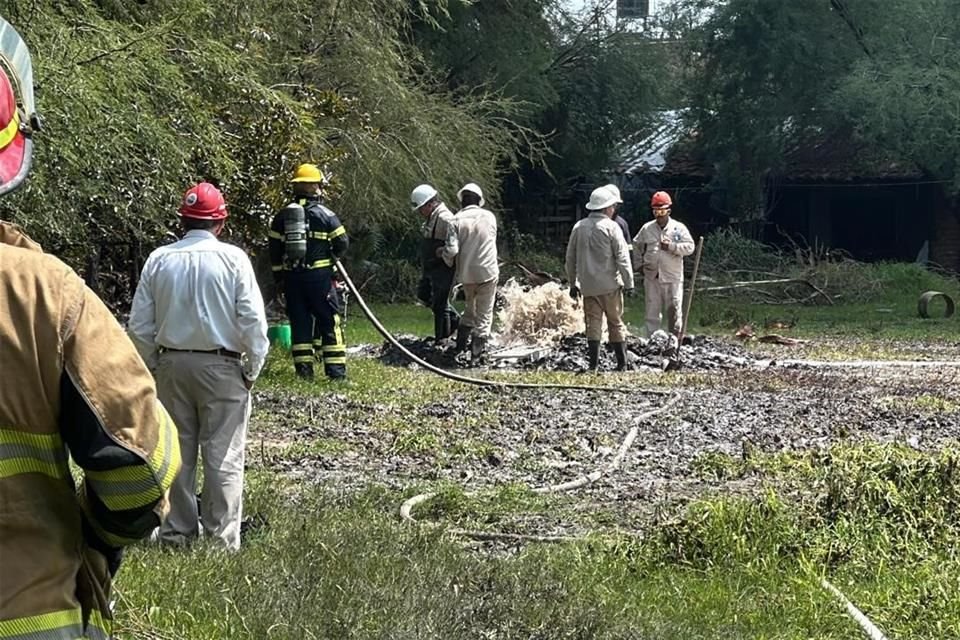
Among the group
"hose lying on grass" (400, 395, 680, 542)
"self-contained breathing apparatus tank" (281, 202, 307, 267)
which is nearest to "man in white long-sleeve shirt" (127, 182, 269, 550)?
"hose lying on grass" (400, 395, 680, 542)

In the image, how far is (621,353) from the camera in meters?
15.2

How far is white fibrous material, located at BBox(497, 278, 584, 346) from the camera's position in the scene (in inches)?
681

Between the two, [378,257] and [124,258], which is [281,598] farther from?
[378,257]

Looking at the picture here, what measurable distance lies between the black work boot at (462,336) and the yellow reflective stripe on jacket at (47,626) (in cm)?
1330

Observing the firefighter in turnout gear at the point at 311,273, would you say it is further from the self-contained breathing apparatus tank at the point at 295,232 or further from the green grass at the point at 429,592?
the green grass at the point at 429,592

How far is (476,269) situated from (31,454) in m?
13.0

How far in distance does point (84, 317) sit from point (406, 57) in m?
25.1

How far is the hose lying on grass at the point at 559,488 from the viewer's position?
704 cm

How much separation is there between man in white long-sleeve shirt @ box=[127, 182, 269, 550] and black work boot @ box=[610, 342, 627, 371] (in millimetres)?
9002

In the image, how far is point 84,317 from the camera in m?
2.68

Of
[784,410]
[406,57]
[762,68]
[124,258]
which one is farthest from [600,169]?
[784,410]

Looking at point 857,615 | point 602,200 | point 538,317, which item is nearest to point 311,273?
point 602,200

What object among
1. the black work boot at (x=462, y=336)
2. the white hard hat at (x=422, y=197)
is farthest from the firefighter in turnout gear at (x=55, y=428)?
the black work boot at (x=462, y=336)

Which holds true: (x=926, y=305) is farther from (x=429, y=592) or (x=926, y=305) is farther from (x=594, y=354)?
(x=429, y=592)
